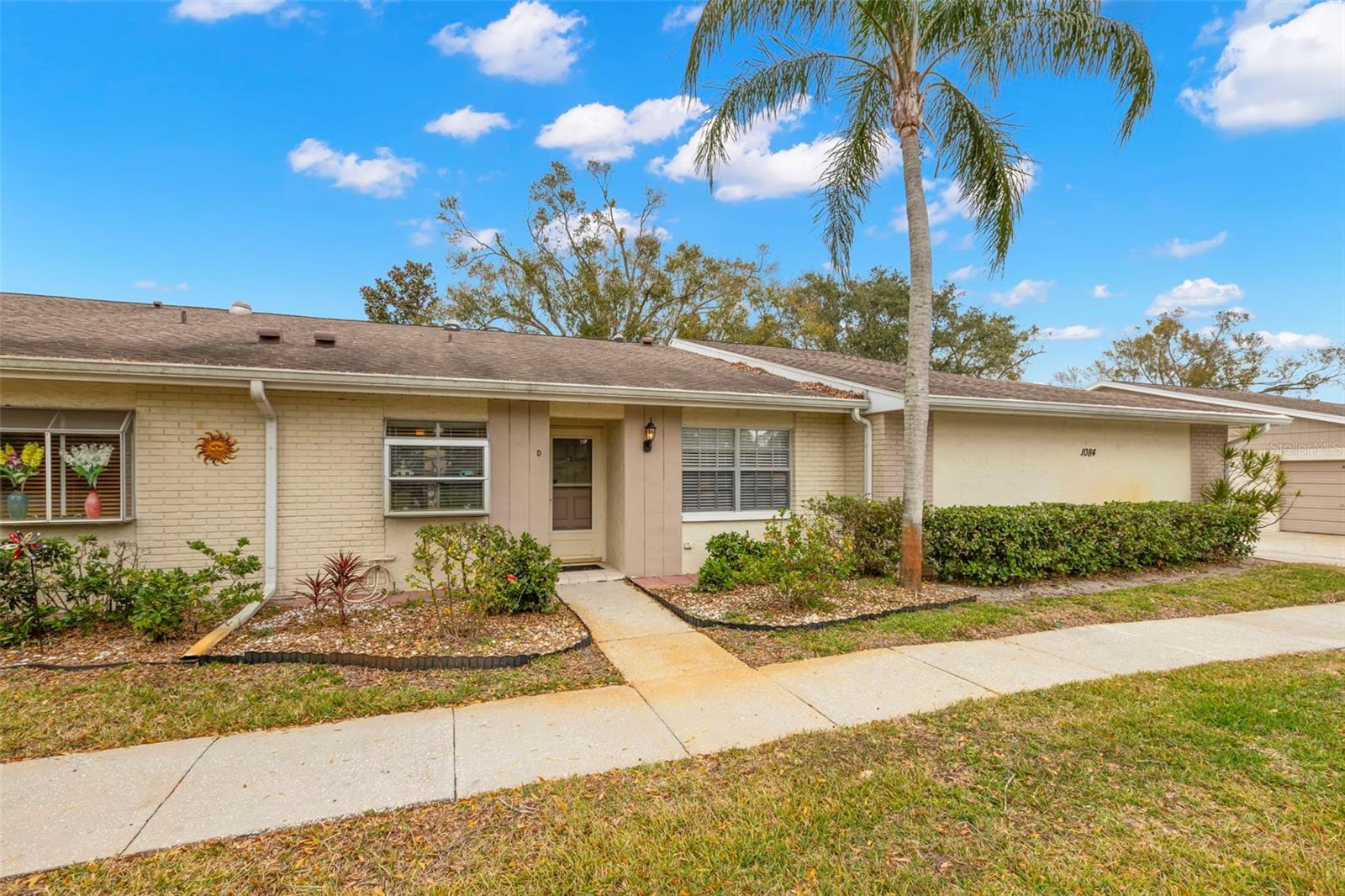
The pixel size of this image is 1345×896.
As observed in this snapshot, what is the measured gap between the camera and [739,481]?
836cm

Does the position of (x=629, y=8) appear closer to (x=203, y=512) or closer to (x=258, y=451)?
(x=258, y=451)

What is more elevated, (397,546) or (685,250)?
(685,250)

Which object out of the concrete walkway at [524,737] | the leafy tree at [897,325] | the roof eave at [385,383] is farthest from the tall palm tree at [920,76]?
the leafy tree at [897,325]

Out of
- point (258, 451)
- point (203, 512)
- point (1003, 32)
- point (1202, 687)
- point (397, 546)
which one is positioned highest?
point (1003, 32)

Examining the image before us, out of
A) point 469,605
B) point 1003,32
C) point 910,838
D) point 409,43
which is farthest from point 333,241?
point 910,838

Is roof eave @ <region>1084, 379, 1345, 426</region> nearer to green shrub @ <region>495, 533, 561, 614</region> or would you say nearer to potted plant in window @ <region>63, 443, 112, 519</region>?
green shrub @ <region>495, 533, 561, 614</region>

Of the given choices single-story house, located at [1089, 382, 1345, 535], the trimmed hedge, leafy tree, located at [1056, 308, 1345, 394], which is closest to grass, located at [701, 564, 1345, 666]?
the trimmed hedge

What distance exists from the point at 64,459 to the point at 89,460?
0.69ft

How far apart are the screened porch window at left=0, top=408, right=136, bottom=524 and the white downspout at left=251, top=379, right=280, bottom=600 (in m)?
1.13

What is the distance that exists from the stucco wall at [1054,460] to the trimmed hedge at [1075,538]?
0.67 metres

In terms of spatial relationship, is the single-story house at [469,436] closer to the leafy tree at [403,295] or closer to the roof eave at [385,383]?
the roof eave at [385,383]

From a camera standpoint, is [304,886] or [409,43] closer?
[304,886]

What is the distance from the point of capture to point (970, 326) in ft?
91.2

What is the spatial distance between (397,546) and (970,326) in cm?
2768
